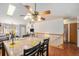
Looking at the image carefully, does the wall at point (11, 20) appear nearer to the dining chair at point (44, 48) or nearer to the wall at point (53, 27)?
the wall at point (53, 27)

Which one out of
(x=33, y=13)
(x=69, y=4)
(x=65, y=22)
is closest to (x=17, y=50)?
(x=33, y=13)

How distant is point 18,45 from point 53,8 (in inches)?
39.9

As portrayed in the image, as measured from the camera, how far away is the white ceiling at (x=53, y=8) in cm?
261

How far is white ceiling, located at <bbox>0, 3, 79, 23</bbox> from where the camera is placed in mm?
2614

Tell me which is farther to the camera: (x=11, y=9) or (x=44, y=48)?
(x=44, y=48)


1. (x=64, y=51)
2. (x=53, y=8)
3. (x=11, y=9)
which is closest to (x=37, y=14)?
(x=53, y=8)

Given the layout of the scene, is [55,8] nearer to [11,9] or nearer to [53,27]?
[53,27]

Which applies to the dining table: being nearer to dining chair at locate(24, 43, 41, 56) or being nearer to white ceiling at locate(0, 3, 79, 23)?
dining chair at locate(24, 43, 41, 56)

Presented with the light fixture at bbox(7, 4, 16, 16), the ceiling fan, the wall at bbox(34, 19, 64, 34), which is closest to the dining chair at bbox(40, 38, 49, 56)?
the wall at bbox(34, 19, 64, 34)

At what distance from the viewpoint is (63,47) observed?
2.70 metres

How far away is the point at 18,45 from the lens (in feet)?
8.65

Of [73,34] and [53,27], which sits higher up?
[53,27]

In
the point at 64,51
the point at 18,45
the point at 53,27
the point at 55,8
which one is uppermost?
the point at 55,8

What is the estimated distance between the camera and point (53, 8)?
2652 millimetres
